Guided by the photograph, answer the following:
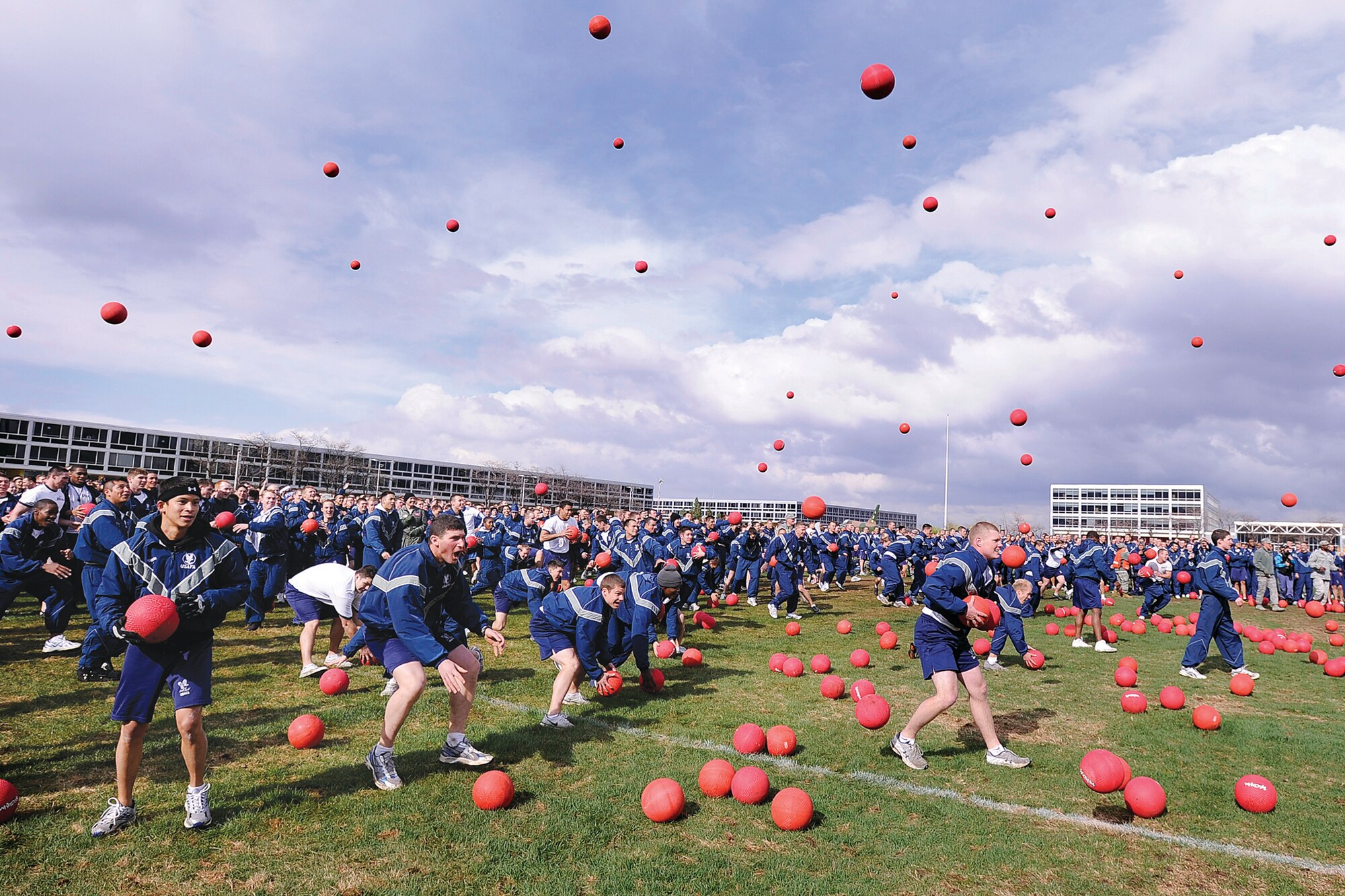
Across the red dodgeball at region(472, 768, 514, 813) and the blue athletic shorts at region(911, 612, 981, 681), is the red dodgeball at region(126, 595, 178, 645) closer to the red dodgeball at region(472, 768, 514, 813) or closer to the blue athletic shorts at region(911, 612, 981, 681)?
the red dodgeball at region(472, 768, 514, 813)

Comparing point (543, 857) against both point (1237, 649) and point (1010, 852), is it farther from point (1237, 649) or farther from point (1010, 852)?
point (1237, 649)

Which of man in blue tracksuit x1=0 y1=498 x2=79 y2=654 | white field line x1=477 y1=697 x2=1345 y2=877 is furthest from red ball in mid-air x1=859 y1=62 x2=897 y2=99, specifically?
man in blue tracksuit x1=0 y1=498 x2=79 y2=654

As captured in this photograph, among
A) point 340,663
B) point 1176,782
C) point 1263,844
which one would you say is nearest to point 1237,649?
point 1176,782

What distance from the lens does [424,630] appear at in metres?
5.77

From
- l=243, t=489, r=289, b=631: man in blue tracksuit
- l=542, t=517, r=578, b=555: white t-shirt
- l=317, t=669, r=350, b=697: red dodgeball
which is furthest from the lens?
l=542, t=517, r=578, b=555: white t-shirt

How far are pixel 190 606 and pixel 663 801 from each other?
138 inches

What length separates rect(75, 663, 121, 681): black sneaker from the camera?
8680 mm

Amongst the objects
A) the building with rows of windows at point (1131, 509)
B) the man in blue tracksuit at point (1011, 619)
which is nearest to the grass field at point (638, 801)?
the man in blue tracksuit at point (1011, 619)

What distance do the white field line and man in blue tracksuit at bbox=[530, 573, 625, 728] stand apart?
0.62m

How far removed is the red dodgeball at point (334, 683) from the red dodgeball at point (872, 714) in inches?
230

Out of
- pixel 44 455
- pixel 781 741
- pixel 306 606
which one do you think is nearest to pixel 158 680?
pixel 306 606

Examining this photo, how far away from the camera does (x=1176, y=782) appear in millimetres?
6367

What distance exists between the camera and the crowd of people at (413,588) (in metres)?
4.93

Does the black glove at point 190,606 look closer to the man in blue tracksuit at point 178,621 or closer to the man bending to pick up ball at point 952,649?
the man in blue tracksuit at point 178,621
